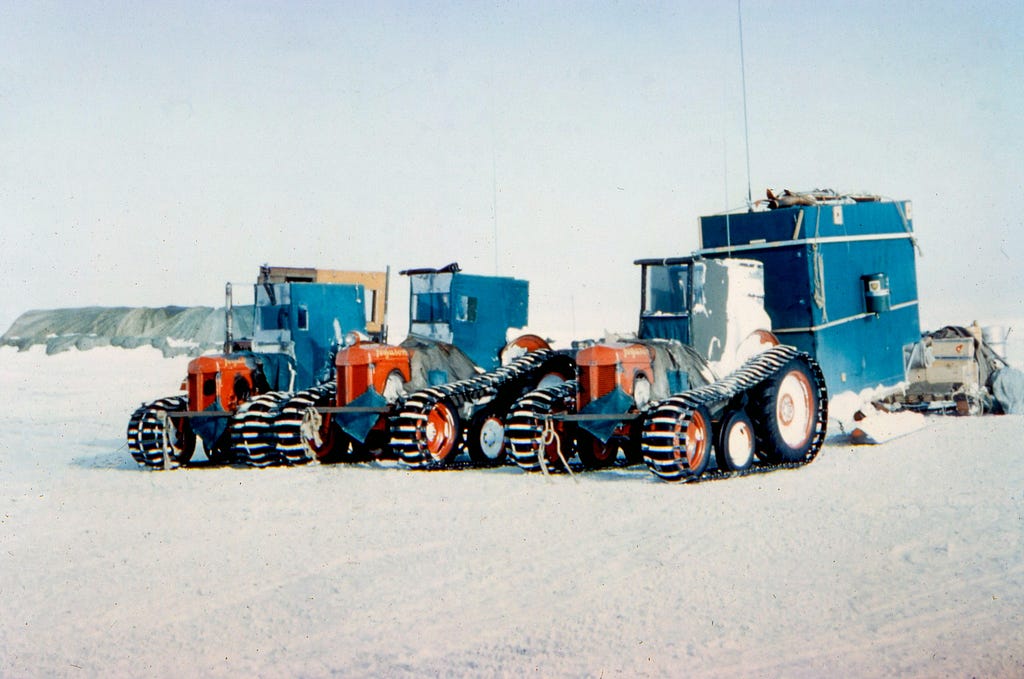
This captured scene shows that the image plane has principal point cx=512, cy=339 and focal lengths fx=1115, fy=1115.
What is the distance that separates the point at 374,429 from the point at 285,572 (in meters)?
7.40

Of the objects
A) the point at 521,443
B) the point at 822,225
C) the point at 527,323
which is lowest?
the point at 521,443

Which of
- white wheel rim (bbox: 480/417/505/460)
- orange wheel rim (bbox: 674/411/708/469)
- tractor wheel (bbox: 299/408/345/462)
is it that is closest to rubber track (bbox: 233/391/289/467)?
tractor wheel (bbox: 299/408/345/462)

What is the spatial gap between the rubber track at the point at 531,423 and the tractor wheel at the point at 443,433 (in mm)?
1396

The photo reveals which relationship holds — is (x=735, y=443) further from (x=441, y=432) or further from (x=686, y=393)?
(x=441, y=432)

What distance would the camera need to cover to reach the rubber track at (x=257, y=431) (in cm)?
1529

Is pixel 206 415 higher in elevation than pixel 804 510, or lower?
higher

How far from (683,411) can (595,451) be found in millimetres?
2556

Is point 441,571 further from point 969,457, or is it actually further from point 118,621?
point 969,457

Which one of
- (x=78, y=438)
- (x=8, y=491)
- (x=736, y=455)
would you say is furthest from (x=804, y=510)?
(x=78, y=438)

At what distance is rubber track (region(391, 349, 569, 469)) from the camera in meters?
14.5

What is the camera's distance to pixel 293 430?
15.1m

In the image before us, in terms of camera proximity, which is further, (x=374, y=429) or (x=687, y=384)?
(x=374, y=429)

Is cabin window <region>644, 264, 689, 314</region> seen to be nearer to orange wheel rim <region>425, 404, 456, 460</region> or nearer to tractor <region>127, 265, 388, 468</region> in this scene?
orange wheel rim <region>425, 404, 456, 460</region>

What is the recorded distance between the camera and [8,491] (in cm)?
1375
